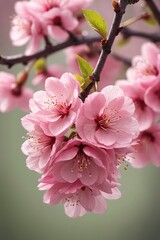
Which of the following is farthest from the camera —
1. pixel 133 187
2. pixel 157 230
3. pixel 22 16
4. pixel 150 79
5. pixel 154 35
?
pixel 133 187

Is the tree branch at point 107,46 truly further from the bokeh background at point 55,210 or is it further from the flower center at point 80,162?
the bokeh background at point 55,210

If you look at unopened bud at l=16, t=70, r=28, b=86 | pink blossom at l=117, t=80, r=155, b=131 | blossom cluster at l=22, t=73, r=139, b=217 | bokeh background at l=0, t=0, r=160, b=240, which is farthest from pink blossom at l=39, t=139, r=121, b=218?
bokeh background at l=0, t=0, r=160, b=240

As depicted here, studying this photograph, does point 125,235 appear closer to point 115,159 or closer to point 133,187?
point 133,187

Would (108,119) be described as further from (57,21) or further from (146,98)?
(57,21)

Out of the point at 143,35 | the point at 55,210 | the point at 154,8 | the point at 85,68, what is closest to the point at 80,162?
the point at 85,68

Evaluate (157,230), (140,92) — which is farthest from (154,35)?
(157,230)

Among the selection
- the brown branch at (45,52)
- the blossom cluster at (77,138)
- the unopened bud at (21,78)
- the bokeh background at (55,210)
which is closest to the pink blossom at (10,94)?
the unopened bud at (21,78)
